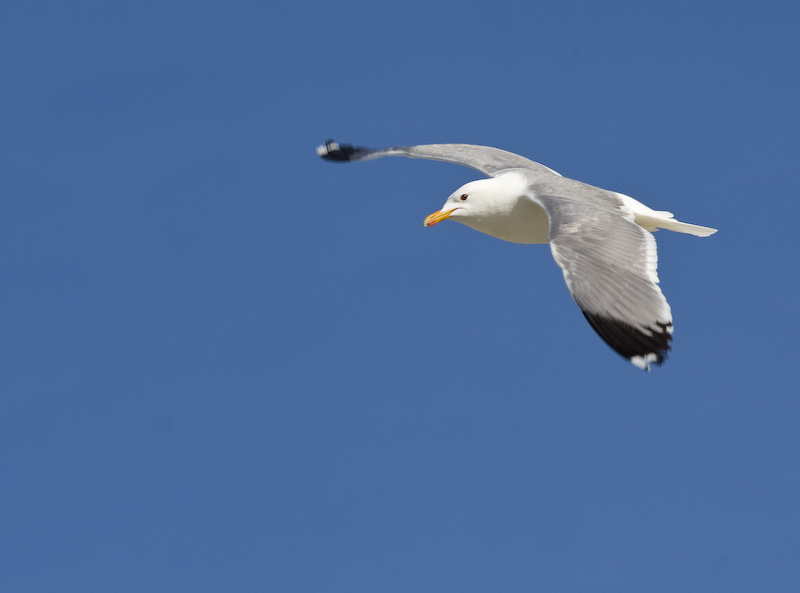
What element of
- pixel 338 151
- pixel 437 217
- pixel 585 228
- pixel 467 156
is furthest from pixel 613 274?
pixel 338 151

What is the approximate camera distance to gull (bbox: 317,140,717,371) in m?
7.80

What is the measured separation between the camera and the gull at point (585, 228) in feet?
25.6

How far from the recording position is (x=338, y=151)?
1445cm

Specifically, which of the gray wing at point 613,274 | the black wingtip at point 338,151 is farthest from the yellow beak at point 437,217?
the black wingtip at point 338,151

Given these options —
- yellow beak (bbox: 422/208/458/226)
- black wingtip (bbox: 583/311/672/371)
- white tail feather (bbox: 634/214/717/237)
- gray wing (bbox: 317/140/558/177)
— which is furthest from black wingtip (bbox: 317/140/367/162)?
black wingtip (bbox: 583/311/672/371)

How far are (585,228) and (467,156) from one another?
3916 mm

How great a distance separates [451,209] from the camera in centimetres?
1144

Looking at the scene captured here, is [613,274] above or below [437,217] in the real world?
below

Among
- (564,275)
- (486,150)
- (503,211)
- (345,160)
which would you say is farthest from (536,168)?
(564,275)

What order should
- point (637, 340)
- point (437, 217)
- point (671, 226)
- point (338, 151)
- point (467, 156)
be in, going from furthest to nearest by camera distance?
point (338, 151) → point (467, 156) → point (437, 217) → point (671, 226) → point (637, 340)

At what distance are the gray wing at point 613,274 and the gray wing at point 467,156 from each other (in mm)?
2517

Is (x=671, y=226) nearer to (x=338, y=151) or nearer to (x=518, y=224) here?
(x=518, y=224)

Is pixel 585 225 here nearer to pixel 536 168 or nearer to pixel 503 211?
pixel 503 211

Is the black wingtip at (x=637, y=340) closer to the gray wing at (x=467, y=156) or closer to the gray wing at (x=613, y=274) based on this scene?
the gray wing at (x=613, y=274)
